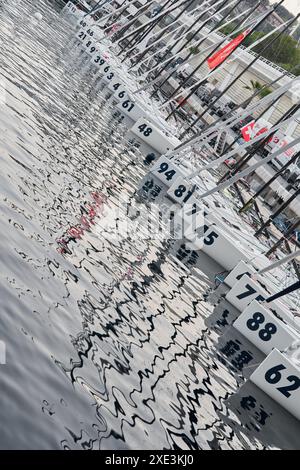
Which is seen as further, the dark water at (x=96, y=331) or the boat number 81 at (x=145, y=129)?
the boat number 81 at (x=145, y=129)

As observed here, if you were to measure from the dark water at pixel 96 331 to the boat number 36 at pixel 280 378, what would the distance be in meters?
0.44

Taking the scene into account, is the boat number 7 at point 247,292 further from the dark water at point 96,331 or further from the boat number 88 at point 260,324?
the boat number 88 at point 260,324

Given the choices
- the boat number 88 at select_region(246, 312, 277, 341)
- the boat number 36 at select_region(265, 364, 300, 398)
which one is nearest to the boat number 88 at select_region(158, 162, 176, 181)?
the boat number 88 at select_region(246, 312, 277, 341)

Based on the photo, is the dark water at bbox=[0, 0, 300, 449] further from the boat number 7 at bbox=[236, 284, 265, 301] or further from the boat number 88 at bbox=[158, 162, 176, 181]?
the boat number 88 at bbox=[158, 162, 176, 181]

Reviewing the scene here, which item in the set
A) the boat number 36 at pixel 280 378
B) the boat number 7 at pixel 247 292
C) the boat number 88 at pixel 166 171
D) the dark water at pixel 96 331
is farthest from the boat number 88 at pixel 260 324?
the boat number 88 at pixel 166 171

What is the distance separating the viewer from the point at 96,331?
13406mm

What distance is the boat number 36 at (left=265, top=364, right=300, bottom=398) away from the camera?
16578 millimetres

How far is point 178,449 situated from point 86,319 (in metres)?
3.52

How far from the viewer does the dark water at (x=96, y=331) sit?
10406 millimetres

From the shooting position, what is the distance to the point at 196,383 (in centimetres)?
Answer: 1462

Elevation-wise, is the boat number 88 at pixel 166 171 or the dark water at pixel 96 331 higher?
the boat number 88 at pixel 166 171

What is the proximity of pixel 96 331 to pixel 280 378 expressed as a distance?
5959 mm

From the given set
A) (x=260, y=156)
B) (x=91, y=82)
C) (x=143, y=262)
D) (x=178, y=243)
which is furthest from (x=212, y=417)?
(x=260, y=156)

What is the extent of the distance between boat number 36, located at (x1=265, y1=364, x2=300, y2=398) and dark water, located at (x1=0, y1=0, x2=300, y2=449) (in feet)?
1.43
